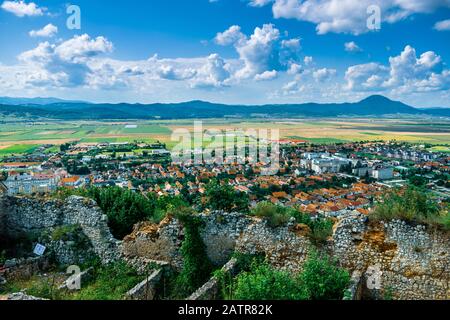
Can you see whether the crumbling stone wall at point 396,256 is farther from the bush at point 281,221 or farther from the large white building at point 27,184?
the large white building at point 27,184

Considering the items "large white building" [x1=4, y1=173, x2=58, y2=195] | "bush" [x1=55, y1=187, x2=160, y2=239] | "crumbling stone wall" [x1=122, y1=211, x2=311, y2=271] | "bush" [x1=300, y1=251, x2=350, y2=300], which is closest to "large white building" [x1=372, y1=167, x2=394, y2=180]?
"large white building" [x1=4, y1=173, x2=58, y2=195]

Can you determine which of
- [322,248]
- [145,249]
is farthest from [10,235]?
[322,248]

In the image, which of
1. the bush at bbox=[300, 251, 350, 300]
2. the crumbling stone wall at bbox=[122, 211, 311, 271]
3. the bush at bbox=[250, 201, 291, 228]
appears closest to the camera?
the bush at bbox=[300, 251, 350, 300]

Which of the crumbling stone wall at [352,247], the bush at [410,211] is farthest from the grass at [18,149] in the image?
the bush at [410,211]

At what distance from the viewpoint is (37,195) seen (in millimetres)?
11281

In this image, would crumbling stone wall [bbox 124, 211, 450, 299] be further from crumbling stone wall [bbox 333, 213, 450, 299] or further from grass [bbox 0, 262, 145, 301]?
grass [bbox 0, 262, 145, 301]

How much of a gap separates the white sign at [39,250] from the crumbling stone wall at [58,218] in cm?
50

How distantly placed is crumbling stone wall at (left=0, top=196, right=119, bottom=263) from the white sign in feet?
1.64

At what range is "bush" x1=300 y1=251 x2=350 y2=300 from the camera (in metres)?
7.04

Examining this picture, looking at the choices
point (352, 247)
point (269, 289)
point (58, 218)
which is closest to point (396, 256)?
point (352, 247)

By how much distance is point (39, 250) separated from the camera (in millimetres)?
10000

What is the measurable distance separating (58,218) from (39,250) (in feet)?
3.20

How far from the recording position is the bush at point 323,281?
23.1 ft

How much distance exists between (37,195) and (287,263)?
796cm
